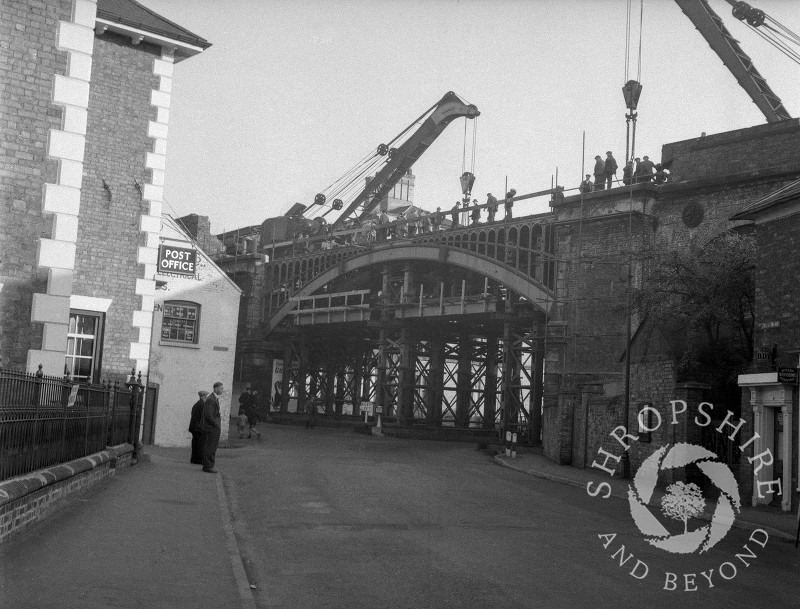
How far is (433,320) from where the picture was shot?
153ft

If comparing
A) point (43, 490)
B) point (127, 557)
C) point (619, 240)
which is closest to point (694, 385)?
point (619, 240)

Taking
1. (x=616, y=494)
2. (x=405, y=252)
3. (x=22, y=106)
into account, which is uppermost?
(x=405, y=252)

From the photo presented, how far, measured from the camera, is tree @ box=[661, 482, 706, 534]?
16.1m

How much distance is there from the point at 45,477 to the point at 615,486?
14.2 metres

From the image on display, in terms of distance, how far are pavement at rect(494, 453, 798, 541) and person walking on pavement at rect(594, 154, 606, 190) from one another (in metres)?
10.3

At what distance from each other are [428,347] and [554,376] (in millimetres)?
17457

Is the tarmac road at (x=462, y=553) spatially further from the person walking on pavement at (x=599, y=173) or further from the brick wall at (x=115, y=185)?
the person walking on pavement at (x=599, y=173)

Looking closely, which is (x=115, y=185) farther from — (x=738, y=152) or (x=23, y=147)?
(x=738, y=152)

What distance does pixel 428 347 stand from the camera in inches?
2005

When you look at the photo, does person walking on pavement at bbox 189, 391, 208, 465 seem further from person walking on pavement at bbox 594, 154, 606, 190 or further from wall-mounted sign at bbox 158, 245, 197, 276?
person walking on pavement at bbox 594, 154, 606, 190

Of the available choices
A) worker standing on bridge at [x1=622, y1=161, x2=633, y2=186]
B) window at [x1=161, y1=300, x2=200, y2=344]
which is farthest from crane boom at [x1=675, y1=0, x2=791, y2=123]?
window at [x1=161, y1=300, x2=200, y2=344]

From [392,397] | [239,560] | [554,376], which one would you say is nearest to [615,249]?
[554,376]

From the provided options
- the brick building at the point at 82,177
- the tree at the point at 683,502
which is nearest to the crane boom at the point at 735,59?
the tree at the point at 683,502

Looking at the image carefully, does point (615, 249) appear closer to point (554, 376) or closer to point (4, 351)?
point (554, 376)
